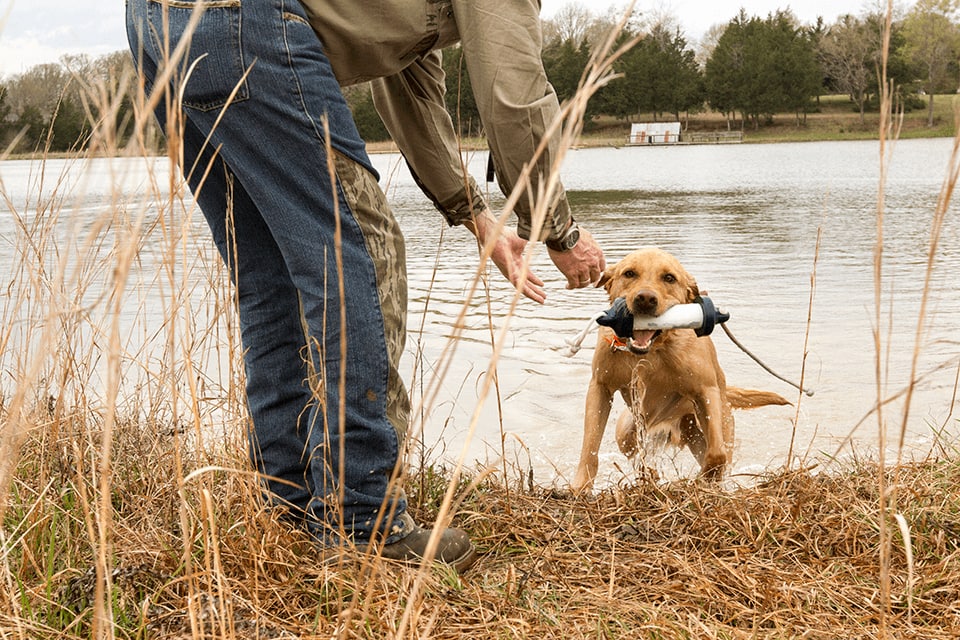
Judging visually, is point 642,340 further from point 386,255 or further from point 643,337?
point 386,255

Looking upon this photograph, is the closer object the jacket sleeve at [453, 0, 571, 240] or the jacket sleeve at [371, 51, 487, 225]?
the jacket sleeve at [453, 0, 571, 240]

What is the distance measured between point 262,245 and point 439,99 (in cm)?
65

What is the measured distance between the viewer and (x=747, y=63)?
197 feet

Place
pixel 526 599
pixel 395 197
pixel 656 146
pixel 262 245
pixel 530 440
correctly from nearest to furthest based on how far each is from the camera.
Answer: pixel 526 599 < pixel 262 245 < pixel 530 440 < pixel 395 197 < pixel 656 146

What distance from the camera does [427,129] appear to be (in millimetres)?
2555

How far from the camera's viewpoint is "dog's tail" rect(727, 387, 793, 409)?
15.2ft

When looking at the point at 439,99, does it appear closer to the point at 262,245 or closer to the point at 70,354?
the point at 262,245

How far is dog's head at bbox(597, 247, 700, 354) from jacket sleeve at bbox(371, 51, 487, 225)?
5.18ft

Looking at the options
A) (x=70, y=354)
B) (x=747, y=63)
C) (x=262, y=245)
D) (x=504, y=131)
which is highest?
(x=747, y=63)

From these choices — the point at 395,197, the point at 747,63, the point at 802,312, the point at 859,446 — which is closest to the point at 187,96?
the point at 859,446

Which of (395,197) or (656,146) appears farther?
(656,146)

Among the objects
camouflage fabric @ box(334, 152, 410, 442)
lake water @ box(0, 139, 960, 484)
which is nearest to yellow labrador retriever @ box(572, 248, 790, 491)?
lake water @ box(0, 139, 960, 484)

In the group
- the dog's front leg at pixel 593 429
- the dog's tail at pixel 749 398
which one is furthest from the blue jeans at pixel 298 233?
the dog's tail at pixel 749 398

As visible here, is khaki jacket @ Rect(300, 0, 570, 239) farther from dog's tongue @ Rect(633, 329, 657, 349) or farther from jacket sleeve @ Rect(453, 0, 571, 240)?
dog's tongue @ Rect(633, 329, 657, 349)
